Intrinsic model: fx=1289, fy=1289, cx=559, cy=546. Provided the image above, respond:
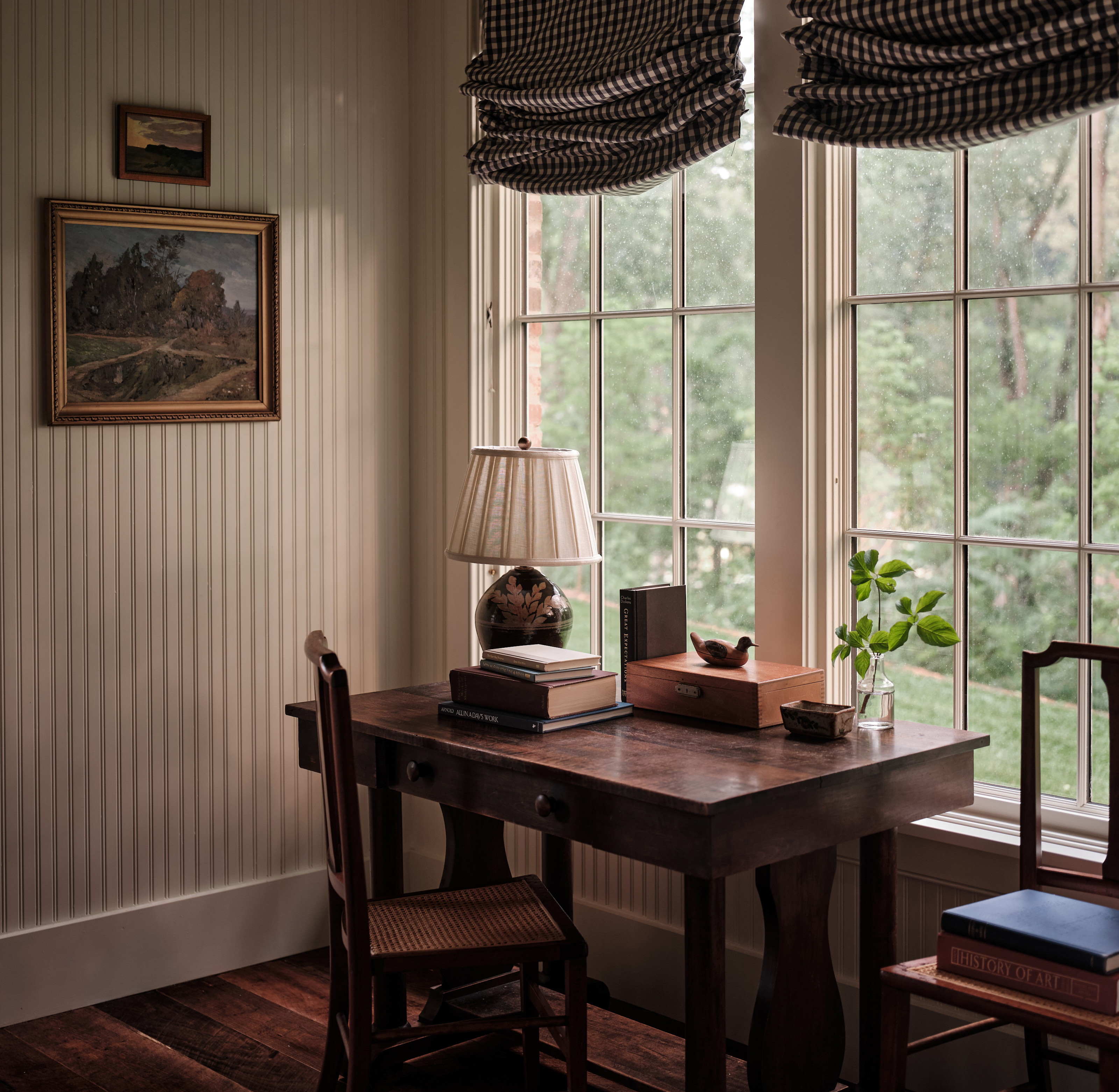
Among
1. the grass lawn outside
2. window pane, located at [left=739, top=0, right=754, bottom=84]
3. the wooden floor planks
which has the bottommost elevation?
the wooden floor planks

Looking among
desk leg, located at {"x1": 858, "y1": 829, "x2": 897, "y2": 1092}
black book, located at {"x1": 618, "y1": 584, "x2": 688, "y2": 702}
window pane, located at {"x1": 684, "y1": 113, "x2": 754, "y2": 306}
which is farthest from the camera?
window pane, located at {"x1": 684, "y1": 113, "x2": 754, "y2": 306}

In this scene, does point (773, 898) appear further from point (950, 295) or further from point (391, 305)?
point (391, 305)

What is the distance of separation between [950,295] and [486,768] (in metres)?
1.38

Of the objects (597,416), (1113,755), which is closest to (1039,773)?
(1113,755)

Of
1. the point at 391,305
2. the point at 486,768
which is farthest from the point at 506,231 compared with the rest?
the point at 486,768

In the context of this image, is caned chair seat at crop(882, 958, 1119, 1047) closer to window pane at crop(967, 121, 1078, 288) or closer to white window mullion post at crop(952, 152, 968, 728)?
white window mullion post at crop(952, 152, 968, 728)

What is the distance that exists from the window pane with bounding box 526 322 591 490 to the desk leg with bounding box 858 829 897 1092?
4.25 ft

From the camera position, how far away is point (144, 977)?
337 cm

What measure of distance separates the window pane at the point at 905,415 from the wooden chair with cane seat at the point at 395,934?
114 centimetres

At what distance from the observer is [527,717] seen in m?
2.65

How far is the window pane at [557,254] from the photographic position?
348cm

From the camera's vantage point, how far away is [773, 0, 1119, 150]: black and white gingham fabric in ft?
7.39

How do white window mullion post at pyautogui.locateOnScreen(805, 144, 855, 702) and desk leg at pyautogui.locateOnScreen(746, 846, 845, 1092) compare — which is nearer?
desk leg at pyautogui.locateOnScreen(746, 846, 845, 1092)

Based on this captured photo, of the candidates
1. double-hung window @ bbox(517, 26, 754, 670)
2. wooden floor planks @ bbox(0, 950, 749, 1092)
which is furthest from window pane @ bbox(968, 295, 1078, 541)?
wooden floor planks @ bbox(0, 950, 749, 1092)
